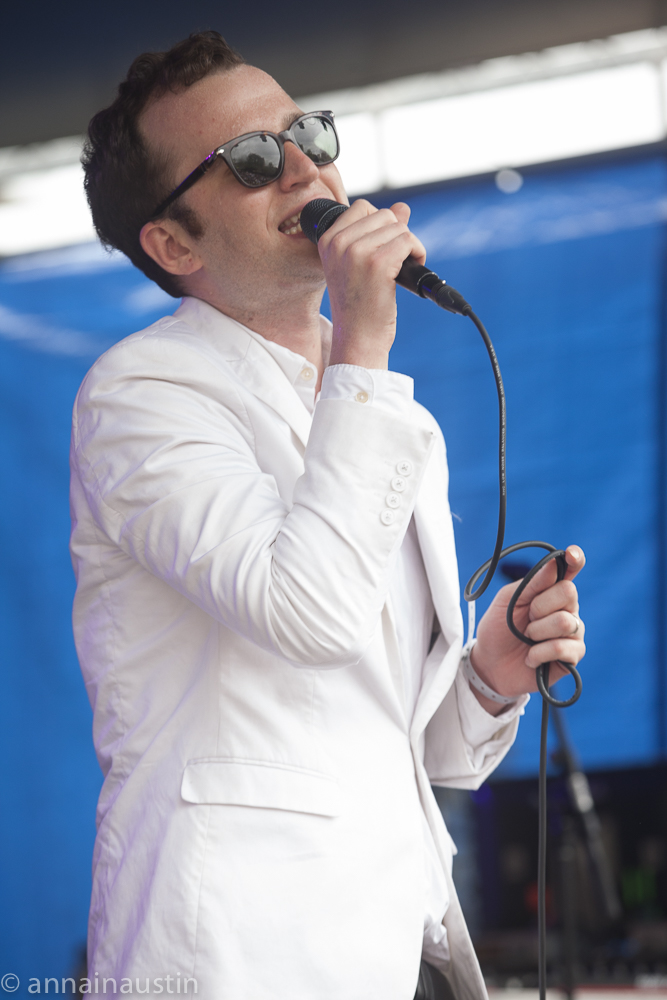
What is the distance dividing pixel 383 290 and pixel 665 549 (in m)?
2.40

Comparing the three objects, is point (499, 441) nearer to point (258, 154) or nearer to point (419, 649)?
point (419, 649)

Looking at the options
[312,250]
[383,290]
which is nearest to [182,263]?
[312,250]

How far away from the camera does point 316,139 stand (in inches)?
57.2

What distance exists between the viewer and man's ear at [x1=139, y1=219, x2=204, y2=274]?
1.50m

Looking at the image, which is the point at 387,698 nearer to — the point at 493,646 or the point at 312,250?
the point at 493,646

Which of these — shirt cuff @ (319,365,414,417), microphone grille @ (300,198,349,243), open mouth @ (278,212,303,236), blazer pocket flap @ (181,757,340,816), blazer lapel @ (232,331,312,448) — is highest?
open mouth @ (278,212,303,236)

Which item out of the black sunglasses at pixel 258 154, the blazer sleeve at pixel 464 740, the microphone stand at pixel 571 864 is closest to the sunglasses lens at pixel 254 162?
the black sunglasses at pixel 258 154

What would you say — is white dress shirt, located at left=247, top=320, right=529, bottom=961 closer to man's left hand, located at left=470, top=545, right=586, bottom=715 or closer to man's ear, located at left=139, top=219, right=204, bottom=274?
man's left hand, located at left=470, top=545, right=586, bottom=715

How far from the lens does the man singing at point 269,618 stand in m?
1.03

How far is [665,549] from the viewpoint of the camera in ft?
10.3

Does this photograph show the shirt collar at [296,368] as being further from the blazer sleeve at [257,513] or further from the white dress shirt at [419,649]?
the blazer sleeve at [257,513]

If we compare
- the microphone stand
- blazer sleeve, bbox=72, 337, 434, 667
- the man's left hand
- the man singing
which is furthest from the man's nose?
the microphone stand

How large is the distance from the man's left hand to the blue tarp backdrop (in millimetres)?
1793

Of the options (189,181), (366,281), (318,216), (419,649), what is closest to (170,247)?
(189,181)
